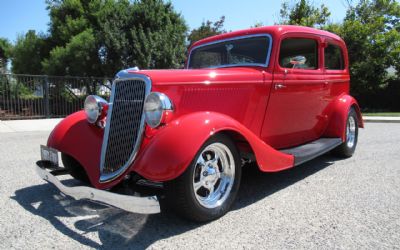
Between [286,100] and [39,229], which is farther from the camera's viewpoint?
[286,100]

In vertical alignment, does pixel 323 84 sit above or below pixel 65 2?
below

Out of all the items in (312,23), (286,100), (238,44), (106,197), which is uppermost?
(312,23)

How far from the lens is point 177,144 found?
8.61 feet

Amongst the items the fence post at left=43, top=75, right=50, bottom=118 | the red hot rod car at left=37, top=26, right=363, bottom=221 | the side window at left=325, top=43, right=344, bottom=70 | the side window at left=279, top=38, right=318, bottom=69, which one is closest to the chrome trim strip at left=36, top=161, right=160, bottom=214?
the red hot rod car at left=37, top=26, right=363, bottom=221

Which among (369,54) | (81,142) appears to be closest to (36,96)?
(81,142)

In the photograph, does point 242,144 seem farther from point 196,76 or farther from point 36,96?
point 36,96

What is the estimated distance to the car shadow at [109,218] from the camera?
102 inches

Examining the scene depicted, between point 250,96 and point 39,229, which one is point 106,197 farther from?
point 250,96

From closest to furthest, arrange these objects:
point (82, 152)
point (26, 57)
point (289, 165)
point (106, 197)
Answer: point (106, 197), point (82, 152), point (289, 165), point (26, 57)

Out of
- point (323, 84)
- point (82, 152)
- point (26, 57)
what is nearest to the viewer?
point (82, 152)

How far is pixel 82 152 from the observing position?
10.8 feet

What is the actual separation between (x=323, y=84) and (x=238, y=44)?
150 cm

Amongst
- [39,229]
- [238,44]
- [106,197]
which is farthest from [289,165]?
[39,229]

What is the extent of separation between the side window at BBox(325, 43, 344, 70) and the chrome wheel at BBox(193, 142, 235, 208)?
9.34 feet
